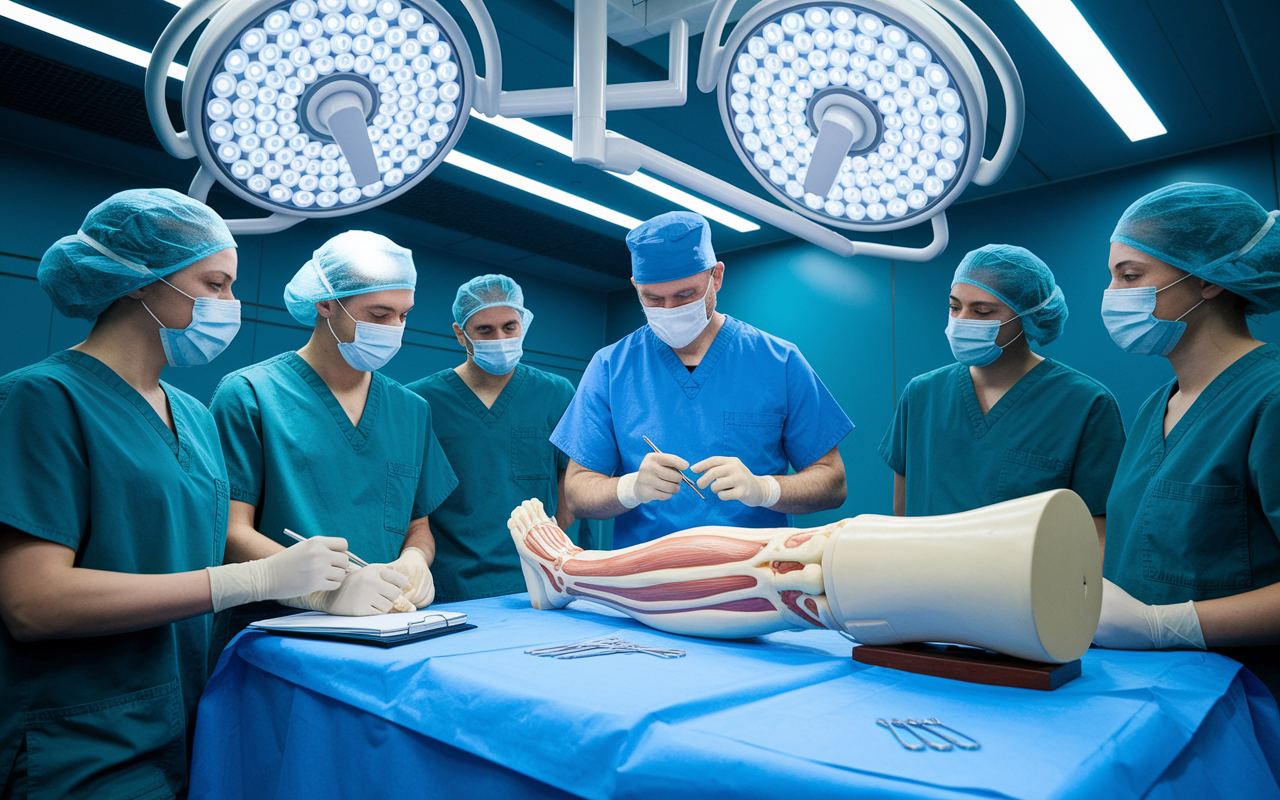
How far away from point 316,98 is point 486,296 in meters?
1.53

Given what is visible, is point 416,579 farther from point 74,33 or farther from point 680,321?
point 74,33

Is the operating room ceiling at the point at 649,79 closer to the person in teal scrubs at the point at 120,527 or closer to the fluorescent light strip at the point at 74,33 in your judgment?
the fluorescent light strip at the point at 74,33

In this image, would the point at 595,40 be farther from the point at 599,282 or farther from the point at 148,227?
the point at 599,282

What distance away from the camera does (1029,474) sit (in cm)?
190

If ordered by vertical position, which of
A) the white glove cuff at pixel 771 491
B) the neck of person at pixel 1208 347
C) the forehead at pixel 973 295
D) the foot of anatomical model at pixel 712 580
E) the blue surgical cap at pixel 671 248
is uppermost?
the blue surgical cap at pixel 671 248

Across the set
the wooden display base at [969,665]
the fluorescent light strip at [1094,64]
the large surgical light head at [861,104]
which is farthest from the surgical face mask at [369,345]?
the fluorescent light strip at [1094,64]

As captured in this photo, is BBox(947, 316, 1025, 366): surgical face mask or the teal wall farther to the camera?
the teal wall

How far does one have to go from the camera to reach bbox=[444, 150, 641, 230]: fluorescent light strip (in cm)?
401

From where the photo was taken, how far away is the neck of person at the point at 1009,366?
2.06 meters

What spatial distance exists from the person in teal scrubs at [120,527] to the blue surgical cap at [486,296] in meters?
1.10

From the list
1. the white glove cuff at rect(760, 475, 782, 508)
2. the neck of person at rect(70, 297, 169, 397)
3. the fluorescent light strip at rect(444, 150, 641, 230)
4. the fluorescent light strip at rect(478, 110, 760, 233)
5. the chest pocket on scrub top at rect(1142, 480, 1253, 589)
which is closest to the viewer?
the chest pocket on scrub top at rect(1142, 480, 1253, 589)

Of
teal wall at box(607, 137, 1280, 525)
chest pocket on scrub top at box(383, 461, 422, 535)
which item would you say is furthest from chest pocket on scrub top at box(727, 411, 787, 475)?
teal wall at box(607, 137, 1280, 525)

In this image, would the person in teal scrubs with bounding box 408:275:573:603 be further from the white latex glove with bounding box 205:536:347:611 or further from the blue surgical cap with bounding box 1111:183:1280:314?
the blue surgical cap with bounding box 1111:183:1280:314

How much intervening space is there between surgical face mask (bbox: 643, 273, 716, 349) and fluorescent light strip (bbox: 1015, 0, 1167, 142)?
1.85 meters
